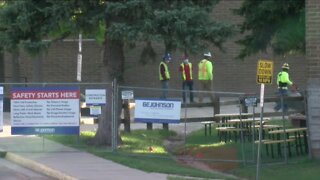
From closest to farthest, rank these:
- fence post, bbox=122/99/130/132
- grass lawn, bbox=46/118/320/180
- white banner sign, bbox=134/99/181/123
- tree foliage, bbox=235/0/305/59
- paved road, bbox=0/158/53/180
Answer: paved road, bbox=0/158/53/180
grass lawn, bbox=46/118/320/180
white banner sign, bbox=134/99/181/123
tree foliage, bbox=235/0/305/59
fence post, bbox=122/99/130/132

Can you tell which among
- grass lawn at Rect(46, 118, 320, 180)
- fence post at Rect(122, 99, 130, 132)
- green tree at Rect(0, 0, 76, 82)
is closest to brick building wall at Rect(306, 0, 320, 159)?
grass lawn at Rect(46, 118, 320, 180)

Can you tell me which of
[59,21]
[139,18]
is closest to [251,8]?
[139,18]

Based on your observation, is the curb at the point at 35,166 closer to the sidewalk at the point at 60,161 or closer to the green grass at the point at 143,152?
the sidewalk at the point at 60,161

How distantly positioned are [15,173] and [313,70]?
22.0 ft

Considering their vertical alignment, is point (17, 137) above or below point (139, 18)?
below

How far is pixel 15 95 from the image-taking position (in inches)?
586

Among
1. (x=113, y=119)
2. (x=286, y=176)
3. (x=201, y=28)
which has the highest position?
(x=201, y=28)

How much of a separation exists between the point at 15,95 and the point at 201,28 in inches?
176

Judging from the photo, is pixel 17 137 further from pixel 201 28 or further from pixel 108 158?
pixel 201 28

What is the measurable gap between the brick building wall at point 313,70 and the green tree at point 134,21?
183 cm

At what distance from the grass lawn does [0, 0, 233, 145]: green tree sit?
246 centimetres

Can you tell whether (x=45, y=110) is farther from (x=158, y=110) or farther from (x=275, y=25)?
(x=275, y=25)

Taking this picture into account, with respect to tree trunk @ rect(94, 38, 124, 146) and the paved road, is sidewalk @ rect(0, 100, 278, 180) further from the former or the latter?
tree trunk @ rect(94, 38, 124, 146)

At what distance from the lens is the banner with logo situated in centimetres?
1490
